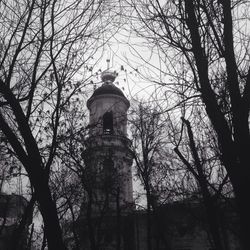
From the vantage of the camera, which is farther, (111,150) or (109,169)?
(111,150)

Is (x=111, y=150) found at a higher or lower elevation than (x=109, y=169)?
higher

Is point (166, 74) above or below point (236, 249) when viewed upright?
above

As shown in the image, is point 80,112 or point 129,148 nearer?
point 80,112

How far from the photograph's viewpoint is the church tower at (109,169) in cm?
1764

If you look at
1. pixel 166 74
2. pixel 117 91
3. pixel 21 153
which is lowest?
pixel 21 153

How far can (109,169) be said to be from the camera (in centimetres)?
Result: 1883

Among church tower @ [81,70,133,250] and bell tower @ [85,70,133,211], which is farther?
bell tower @ [85,70,133,211]

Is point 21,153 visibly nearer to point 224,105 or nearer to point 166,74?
point 166,74

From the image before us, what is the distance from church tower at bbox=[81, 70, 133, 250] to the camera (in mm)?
17641

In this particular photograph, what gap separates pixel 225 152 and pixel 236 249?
61.5 ft

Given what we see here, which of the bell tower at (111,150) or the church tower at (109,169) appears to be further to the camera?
the bell tower at (111,150)

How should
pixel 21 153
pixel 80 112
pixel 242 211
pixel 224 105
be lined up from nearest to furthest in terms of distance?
pixel 242 211 → pixel 21 153 → pixel 224 105 → pixel 80 112

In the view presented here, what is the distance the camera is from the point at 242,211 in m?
4.41

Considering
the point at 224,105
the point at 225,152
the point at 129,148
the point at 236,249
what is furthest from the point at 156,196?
the point at 225,152
